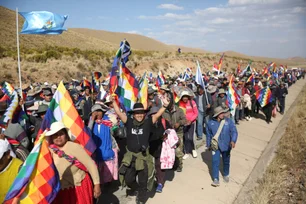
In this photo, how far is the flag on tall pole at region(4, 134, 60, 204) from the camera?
2.69 meters

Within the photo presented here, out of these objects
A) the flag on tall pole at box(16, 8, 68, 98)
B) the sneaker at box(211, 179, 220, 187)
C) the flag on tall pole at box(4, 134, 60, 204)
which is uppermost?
the flag on tall pole at box(16, 8, 68, 98)

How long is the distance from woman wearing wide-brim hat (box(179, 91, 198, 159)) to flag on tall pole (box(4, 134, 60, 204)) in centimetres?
416

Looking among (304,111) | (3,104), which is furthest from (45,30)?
(304,111)

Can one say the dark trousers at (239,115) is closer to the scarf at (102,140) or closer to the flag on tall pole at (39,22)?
the scarf at (102,140)

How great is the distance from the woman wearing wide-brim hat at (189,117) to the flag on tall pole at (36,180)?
4.16 metres

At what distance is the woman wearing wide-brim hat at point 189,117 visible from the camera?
666 centimetres

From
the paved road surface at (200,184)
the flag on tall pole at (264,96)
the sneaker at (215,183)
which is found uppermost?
the flag on tall pole at (264,96)

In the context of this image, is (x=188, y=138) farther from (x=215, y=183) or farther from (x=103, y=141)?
(x=103, y=141)

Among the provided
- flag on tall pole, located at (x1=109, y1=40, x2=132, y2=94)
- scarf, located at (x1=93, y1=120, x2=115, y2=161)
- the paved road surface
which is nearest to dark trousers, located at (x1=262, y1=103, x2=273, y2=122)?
the paved road surface

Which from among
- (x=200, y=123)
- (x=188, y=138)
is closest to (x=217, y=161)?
(x=188, y=138)

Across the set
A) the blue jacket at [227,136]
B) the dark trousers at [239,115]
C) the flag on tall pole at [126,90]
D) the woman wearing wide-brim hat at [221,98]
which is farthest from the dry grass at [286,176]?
the flag on tall pole at [126,90]

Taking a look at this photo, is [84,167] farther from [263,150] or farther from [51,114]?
[263,150]

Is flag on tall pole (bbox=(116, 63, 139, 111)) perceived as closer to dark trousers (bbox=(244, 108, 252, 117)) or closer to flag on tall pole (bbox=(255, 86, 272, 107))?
flag on tall pole (bbox=(255, 86, 272, 107))

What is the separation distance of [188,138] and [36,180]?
490cm
